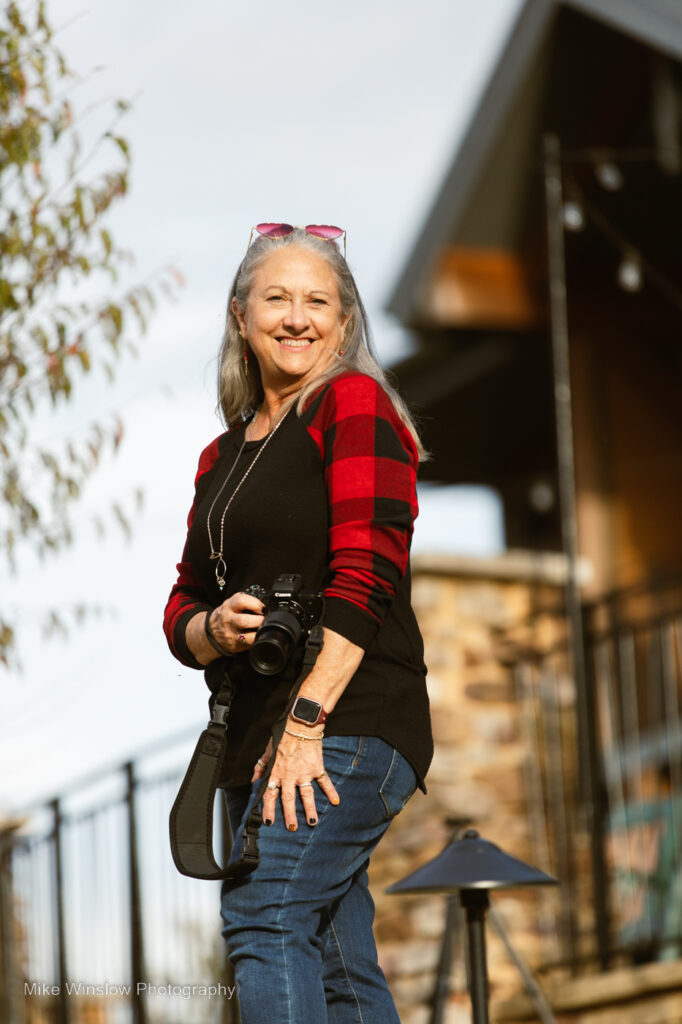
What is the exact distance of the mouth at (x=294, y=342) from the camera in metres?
2.74

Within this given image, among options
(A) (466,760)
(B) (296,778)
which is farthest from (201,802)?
(A) (466,760)

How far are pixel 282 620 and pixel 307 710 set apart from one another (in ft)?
0.50

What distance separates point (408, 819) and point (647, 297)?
514cm

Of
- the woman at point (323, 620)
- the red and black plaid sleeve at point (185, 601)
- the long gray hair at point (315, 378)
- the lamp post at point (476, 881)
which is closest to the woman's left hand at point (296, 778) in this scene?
the woman at point (323, 620)

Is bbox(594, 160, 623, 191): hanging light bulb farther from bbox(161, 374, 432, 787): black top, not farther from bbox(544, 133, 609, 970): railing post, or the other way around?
bbox(161, 374, 432, 787): black top

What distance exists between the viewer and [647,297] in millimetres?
10602

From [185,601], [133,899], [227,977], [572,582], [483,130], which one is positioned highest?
[483,130]

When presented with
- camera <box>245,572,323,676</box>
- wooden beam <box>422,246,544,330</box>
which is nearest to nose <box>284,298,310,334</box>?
camera <box>245,572,323,676</box>

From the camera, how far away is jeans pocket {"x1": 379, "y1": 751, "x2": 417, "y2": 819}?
249 centimetres

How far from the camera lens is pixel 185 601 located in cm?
280

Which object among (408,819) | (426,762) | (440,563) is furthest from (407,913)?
(426,762)

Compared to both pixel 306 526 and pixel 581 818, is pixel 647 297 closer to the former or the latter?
pixel 581 818

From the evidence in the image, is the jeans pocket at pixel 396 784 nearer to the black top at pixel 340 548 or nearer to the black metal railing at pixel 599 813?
the black top at pixel 340 548

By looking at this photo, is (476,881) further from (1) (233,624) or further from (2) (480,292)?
(2) (480,292)
